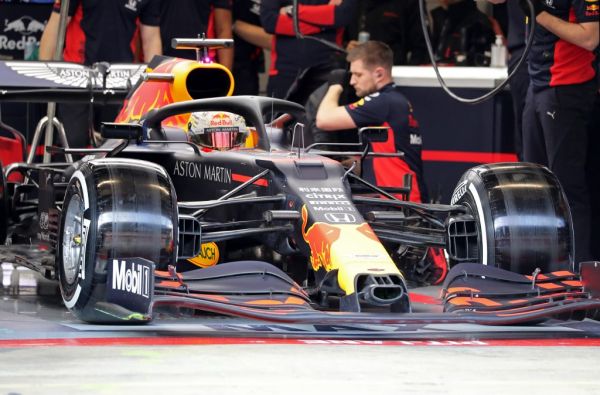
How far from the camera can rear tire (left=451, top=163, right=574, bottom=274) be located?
7.80 meters

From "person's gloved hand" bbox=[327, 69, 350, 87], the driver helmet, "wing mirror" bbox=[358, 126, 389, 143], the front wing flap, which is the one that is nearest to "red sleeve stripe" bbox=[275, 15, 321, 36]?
"person's gloved hand" bbox=[327, 69, 350, 87]

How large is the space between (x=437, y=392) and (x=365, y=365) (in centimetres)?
64

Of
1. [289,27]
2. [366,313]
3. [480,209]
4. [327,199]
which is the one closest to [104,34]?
[289,27]

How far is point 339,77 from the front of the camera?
11680mm

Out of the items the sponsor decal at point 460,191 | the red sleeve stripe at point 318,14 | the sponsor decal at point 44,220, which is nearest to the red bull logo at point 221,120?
the sponsor decal at point 44,220

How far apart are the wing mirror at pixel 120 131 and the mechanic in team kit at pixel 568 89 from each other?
3.02 metres

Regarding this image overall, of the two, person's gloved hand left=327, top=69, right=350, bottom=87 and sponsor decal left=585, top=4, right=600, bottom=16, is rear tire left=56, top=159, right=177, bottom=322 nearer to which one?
sponsor decal left=585, top=4, right=600, bottom=16

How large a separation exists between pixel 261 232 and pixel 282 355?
4.42ft

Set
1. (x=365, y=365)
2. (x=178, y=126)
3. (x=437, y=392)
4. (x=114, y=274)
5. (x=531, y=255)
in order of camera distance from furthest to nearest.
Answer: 1. (x=178, y=126)
2. (x=531, y=255)
3. (x=114, y=274)
4. (x=365, y=365)
5. (x=437, y=392)

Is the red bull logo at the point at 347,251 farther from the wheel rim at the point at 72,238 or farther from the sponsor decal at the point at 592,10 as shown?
the sponsor decal at the point at 592,10

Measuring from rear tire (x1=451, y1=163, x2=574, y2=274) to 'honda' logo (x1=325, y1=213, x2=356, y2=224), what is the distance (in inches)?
29.0

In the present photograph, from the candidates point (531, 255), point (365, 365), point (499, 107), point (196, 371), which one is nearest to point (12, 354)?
point (196, 371)

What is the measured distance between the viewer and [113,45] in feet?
42.6

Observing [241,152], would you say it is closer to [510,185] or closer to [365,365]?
[510,185]
